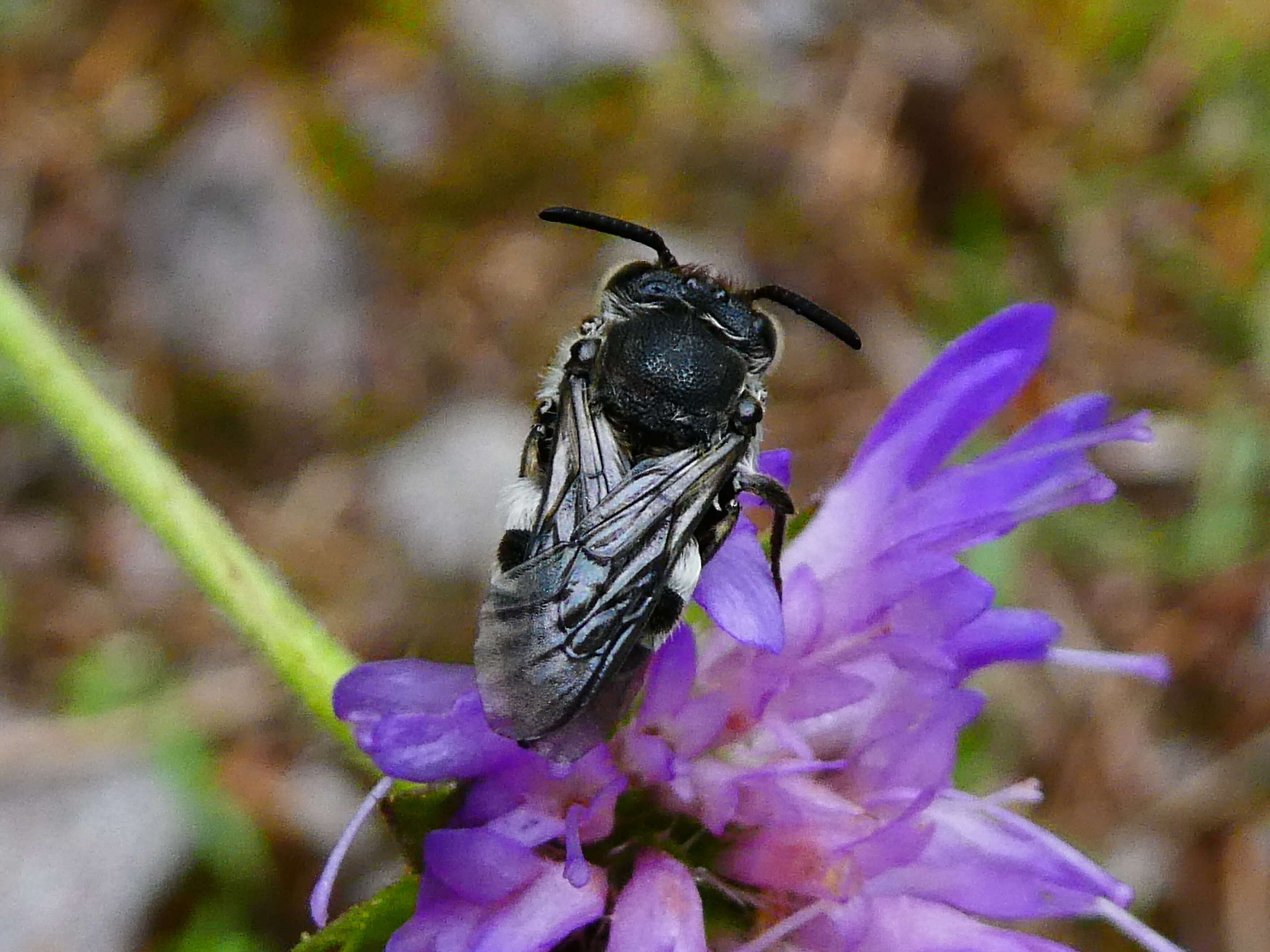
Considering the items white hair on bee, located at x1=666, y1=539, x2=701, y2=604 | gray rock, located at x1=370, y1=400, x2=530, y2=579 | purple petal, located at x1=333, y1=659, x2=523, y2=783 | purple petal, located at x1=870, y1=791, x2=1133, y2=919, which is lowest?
gray rock, located at x1=370, y1=400, x2=530, y2=579

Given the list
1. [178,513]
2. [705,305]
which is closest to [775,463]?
[705,305]

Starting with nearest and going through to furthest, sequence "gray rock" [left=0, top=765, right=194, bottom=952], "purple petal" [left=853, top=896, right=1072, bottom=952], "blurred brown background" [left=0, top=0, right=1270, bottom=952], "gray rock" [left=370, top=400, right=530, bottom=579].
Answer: "purple petal" [left=853, top=896, right=1072, bottom=952] < "gray rock" [left=0, top=765, right=194, bottom=952] < "blurred brown background" [left=0, top=0, right=1270, bottom=952] < "gray rock" [left=370, top=400, right=530, bottom=579]

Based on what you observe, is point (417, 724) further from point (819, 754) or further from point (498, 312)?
point (498, 312)

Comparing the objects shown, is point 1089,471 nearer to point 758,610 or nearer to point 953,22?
point 758,610

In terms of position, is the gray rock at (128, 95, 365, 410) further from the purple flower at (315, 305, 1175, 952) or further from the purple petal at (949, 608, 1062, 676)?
the purple petal at (949, 608, 1062, 676)

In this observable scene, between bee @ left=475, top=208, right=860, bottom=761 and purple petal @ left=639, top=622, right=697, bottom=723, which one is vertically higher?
bee @ left=475, top=208, right=860, bottom=761

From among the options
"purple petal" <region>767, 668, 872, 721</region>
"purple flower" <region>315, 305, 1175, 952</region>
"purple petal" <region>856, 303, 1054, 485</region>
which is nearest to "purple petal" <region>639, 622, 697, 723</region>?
"purple flower" <region>315, 305, 1175, 952</region>
